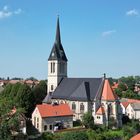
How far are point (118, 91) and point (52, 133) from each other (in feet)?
208

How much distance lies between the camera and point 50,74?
242ft

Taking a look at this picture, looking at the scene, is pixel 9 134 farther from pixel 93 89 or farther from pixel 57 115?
pixel 93 89

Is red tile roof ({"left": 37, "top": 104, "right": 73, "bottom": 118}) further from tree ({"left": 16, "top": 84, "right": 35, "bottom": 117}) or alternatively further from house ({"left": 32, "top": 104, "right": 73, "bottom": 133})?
tree ({"left": 16, "top": 84, "right": 35, "bottom": 117})

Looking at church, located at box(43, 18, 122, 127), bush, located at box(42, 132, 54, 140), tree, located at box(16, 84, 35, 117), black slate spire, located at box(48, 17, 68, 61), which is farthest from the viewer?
black slate spire, located at box(48, 17, 68, 61)

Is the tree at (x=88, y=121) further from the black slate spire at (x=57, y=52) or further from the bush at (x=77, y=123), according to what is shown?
the black slate spire at (x=57, y=52)

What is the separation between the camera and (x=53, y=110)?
2381 inches

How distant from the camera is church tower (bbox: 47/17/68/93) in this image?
2869 inches

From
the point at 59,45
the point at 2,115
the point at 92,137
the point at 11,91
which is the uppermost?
the point at 59,45

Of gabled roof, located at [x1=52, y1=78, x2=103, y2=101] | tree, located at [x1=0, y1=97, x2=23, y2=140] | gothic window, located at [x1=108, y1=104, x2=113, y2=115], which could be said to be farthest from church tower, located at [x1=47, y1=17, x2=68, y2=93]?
tree, located at [x1=0, y1=97, x2=23, y2=140]

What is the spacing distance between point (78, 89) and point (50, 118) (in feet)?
36.0

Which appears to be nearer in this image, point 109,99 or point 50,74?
point 109,99

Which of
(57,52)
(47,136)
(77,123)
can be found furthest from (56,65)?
(47,136)

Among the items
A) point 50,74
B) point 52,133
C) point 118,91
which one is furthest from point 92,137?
point 118,91

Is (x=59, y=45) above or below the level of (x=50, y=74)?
above
